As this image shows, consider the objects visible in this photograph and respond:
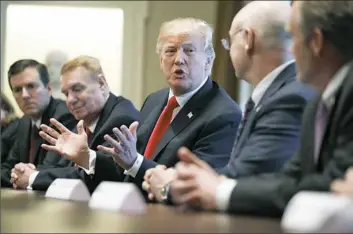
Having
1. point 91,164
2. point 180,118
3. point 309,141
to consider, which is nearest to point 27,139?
point 91,164

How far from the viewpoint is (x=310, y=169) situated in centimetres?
175

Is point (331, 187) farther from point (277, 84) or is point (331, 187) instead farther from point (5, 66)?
point (5, 66)

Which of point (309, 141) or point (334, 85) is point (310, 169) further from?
point (334, 85)

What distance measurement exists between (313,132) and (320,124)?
25 mm

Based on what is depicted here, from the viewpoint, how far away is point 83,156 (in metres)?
2.96

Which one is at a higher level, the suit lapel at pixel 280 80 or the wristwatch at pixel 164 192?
the suit lapel at pixel 280 80

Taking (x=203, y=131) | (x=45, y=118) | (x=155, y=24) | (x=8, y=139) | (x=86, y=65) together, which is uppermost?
(x=155, y=24)

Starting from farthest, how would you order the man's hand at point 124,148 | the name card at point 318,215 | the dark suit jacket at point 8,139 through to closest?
the dark suit jacket at point 8,139, the man's hand at point 124,148, the name card at point 318,215

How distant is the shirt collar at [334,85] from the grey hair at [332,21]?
0.14 feet

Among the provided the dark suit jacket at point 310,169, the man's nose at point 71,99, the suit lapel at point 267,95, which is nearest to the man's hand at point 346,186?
the dark suit jacket at point 310,169

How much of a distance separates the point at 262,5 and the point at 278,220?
0.80 metres

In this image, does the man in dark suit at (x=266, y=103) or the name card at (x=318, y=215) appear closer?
the name card at (x=318, y=215)

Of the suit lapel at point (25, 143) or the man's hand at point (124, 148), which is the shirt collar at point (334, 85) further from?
the suit lapel at point (25, 143)

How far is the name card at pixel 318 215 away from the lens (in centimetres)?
125
